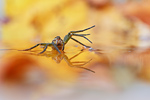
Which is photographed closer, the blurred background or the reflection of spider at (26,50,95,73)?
the blurred background

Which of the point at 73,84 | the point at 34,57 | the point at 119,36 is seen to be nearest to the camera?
the point at 73,84

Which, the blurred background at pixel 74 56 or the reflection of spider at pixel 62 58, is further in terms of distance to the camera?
the reflection of spider at pixel 62 58

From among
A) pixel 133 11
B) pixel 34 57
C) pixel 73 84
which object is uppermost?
pixel 133 11

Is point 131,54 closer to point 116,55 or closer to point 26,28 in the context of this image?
point 116,55

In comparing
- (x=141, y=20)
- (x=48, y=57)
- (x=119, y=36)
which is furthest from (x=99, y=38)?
(x=48, y=57)

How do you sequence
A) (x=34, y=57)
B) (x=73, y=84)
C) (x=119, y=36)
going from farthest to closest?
(x=119, y=36) < (x=34, y=57) < (x=73, y=84)

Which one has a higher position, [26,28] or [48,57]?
[26,28]

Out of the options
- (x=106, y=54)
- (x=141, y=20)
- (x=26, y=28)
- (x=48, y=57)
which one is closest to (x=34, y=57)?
(x=48, y=57)

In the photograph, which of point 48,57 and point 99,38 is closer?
point 48,57
